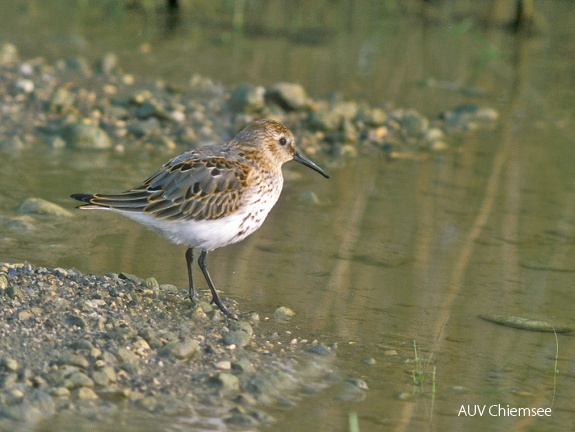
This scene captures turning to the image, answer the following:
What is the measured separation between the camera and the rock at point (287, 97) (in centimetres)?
1318

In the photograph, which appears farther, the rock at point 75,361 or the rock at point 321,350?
the rock at point 321,350

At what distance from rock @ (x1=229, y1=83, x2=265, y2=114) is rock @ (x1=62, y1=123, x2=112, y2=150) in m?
2.00

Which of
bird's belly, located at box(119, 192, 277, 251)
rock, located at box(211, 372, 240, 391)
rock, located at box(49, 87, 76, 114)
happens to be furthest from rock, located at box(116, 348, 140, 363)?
rock, located at box(49, 87, 76, 114)

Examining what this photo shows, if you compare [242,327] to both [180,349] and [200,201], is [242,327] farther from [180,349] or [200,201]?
[200,201]

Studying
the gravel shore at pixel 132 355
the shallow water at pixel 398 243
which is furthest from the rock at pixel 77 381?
the shallow water at pixel 398 243

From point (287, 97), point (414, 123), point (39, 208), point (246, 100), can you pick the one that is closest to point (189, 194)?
point (39, 208)

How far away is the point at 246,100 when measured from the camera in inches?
511

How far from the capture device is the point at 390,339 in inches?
287

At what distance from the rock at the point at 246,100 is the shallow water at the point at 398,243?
1504mm

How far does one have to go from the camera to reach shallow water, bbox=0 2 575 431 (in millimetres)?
6602

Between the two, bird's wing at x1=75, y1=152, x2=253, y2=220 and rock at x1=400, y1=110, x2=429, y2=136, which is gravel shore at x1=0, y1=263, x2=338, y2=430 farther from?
rock at x1=400, y1=110, x2=429, y2=136

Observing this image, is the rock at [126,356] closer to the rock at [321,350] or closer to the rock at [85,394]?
the rock at [85,394]

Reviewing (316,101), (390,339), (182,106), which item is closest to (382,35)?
(316,101)

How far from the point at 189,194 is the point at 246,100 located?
5.69m
